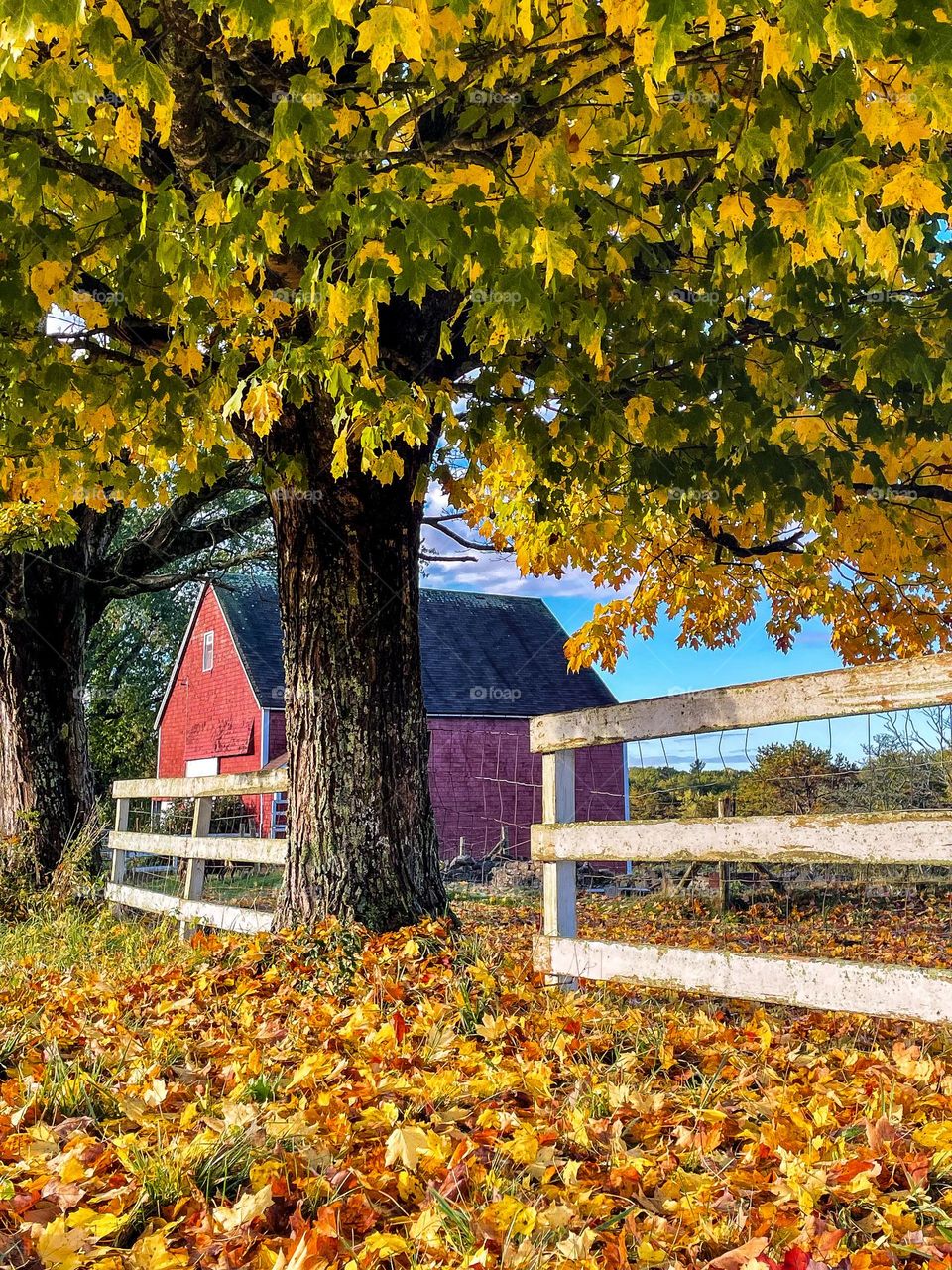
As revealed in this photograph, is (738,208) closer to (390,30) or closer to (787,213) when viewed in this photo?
(787,213)

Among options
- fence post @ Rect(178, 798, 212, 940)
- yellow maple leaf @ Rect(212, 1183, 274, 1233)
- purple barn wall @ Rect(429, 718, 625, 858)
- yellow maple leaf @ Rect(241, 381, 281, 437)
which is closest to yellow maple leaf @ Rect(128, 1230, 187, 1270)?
yellow maple leaf @ Rect(212, 1183, 274, 1233)

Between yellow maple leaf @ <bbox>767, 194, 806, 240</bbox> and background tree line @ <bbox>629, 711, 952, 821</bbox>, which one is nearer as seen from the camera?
yellow maple leaf @ <bbox>767, 194, 806, 240</bbox>

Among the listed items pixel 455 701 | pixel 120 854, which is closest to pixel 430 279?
pixel 120 854

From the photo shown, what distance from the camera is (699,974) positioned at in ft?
16.3

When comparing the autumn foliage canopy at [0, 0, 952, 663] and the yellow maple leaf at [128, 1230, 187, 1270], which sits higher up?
the autumn foliage canopy at [0, 0, 952, 663]

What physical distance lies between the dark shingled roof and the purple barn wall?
0.55 metres

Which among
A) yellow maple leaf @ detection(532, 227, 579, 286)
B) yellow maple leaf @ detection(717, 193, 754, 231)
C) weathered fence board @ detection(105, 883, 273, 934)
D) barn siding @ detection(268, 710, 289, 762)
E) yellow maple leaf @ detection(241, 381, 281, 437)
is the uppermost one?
yellow maple leaf @ detection(717, 193, 754, 231)

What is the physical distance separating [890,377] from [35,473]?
6.23 meters

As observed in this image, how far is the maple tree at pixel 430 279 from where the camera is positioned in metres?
4.25

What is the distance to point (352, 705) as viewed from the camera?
6777 mm

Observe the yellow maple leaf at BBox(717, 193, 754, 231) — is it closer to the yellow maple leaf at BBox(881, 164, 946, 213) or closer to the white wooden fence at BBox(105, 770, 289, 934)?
the yellow maple leaf at BBox(881, 164, 946, 213)

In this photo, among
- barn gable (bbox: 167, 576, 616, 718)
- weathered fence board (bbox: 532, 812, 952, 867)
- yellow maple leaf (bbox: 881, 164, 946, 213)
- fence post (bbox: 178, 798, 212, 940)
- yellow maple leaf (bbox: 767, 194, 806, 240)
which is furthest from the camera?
barn gable (bbox: 167, 576, 616, 718)

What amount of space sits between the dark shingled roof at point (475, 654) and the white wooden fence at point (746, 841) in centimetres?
2146

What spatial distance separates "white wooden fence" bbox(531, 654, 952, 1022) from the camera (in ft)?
13.9
